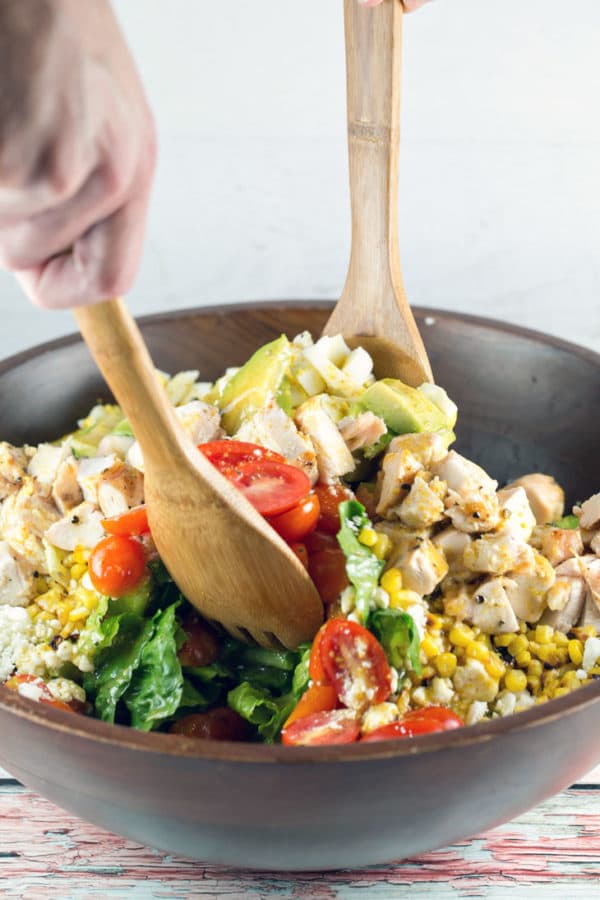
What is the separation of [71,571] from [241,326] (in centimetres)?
108

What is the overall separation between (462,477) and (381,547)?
26 centimetres

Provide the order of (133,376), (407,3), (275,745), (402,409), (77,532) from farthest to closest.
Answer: (407,3) → (402,409) → (77,532) → (133,376) → (275,745)

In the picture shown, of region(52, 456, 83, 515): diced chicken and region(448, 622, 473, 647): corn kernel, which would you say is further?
region(52, 456, 83, 515): diced chicken

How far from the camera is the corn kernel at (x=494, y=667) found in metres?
2.16

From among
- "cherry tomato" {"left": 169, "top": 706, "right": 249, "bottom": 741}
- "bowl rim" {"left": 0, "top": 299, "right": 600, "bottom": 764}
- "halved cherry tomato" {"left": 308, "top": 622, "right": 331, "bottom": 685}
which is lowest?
"cherry tomato" {"left": 169, "top": 706, "right": 249, "bottom": 741}

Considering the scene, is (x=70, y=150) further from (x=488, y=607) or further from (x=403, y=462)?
(x=488, y=607)

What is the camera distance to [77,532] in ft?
8.05

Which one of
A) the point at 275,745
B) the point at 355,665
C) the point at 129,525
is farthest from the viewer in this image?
the point at 129,525

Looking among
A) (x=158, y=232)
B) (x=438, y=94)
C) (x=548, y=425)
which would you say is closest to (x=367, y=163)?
(x=548, y=425)

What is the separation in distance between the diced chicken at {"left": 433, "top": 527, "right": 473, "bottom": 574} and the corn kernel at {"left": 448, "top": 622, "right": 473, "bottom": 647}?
15cm

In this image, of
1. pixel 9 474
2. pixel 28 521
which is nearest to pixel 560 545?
pixel 28 521

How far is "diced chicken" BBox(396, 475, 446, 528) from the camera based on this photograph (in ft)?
7.42

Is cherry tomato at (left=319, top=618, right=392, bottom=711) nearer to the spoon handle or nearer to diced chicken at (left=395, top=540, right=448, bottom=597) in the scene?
diced chicken at (left=395, top=540, right=448, bottom=597)

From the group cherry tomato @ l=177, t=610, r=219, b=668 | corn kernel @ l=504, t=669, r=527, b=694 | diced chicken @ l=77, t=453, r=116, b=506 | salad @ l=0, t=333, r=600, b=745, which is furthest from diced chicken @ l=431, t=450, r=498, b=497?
diced chicken @ l=77, t=453, r=116, b=506
